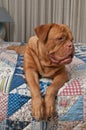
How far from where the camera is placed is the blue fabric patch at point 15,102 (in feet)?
4.07

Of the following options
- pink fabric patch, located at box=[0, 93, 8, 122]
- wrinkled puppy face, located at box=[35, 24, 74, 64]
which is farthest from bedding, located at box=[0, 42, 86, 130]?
wrinkled puppy face, located at box=[35, 24, 74, 64]

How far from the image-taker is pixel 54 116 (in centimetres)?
123

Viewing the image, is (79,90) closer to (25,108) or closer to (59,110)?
(59,110)

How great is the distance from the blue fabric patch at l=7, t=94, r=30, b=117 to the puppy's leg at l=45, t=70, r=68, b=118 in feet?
0.37

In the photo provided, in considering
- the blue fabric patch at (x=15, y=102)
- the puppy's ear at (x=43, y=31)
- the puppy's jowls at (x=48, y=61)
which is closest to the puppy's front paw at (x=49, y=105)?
the puppy's jowls at (x=48, y=61)

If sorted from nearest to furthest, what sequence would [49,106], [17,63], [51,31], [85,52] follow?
[49,106] < [51,31] < [17,63] < [85,52]

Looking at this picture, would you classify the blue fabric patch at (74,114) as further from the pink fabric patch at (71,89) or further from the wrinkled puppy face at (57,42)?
the wrinkled puppy face at (57,42)

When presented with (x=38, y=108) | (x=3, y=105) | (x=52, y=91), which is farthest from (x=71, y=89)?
(x=3, y=105)

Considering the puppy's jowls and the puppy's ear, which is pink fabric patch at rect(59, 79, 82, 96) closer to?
the puppy's jowls

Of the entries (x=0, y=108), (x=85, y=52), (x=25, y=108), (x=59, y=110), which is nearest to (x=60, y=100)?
(x=59, y=110)

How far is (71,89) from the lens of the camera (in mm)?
1310

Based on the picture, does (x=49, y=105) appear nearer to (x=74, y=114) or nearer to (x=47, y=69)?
(x=74, y=114)

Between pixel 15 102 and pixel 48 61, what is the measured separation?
28cm

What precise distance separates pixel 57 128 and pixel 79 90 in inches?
8.8
